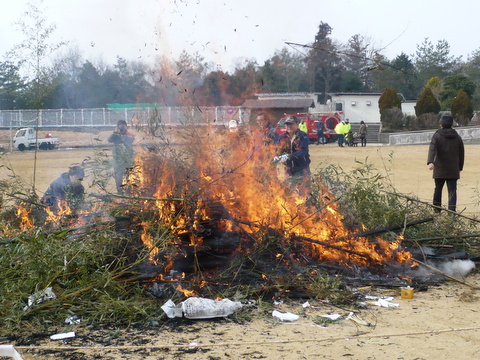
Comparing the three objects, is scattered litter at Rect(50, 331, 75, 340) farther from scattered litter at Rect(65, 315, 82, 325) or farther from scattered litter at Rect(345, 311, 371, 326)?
scattered litter at Rect(345, 311, 371, 326)

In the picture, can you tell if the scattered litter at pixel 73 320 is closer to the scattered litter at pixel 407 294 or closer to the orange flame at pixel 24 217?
the orange flame at pixel 24 217

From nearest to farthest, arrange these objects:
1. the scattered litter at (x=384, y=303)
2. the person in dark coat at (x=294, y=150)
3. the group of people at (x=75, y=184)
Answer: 1. the scattered litter at (x=384, y=303)
2. the group of people at (x=75, y=184)
3. the person in dark coat at (x=294, y=150)

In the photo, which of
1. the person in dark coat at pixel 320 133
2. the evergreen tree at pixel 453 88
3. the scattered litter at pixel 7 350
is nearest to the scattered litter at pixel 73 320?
the scattered litter at pixel 7 350

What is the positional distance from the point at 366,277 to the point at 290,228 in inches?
39.3

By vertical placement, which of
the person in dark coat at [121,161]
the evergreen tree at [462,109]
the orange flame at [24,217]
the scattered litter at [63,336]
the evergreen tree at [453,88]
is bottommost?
the scattered litter at [63,336]

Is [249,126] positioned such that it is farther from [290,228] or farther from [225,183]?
[290,228]

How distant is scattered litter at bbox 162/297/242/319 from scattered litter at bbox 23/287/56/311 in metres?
1.07

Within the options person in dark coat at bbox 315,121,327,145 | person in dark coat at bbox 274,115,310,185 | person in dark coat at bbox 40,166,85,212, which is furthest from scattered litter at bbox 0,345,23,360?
person in dark coat at bbox 315,121,327,145

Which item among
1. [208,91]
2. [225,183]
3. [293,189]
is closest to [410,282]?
[293,189]

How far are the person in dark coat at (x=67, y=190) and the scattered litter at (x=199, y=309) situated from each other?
7.47ft

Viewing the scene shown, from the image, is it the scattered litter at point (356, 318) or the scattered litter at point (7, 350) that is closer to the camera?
the scattered litter at point (7, 350)

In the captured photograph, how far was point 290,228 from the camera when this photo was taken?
5.77 metres

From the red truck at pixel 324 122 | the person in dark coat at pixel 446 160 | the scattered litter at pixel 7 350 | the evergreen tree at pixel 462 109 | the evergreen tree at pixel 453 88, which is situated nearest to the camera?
the scattered litter at pixel 7 350

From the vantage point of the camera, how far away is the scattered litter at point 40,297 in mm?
4676
